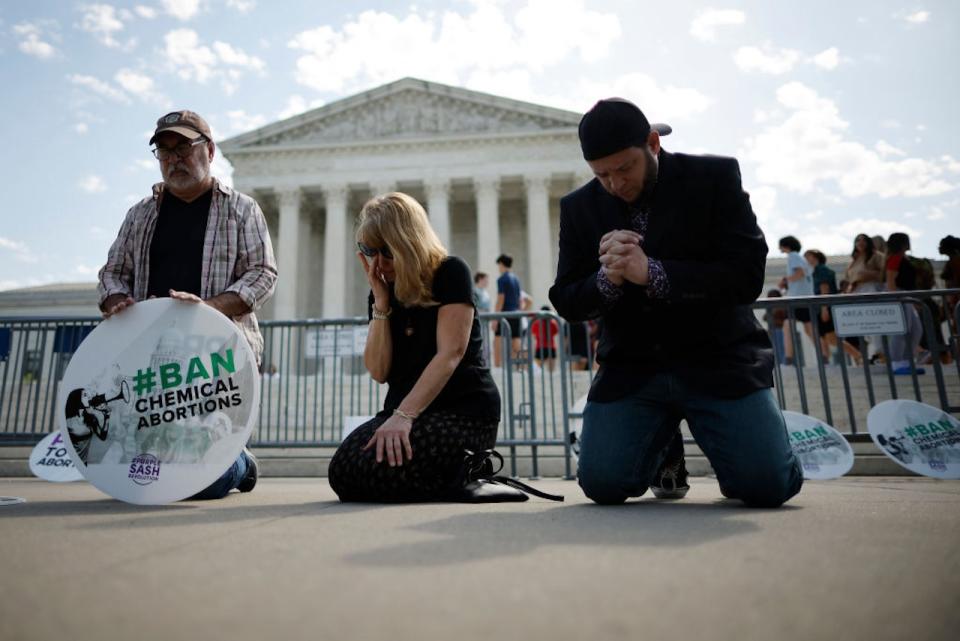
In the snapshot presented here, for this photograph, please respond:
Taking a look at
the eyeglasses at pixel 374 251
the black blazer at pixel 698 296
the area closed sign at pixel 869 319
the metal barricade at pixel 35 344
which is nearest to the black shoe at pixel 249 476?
the eyeglasses at pixel 374 251

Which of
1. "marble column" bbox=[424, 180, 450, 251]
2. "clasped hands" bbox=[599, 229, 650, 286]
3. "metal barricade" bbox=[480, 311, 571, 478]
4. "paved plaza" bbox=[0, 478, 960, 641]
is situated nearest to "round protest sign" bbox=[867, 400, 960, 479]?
"metal barricade" bbox=[480, 311, 571, 478]

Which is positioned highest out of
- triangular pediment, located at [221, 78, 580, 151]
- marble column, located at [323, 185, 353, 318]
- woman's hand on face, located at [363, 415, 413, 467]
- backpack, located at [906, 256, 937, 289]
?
triangular pediment, located at [221, 78, 580, 151]

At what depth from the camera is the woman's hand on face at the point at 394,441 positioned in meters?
2.88

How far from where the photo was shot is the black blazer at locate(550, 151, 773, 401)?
2.63m

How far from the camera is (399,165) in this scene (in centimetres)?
3169

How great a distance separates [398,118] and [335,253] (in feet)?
27.5

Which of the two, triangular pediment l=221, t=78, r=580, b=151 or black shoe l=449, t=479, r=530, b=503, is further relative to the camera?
triangular pediment l=221, t=78, r=580, b=151

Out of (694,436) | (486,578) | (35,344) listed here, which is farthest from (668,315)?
(35,344)

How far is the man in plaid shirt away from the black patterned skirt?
90 centimetres

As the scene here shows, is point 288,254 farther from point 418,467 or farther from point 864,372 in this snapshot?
point 418,467

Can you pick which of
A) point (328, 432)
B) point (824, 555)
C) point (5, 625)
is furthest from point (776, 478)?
point (328, 432)

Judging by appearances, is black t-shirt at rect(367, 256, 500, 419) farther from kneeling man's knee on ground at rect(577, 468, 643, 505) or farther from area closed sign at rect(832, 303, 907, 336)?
area closed sign at rect(832, 303, 907, 336)

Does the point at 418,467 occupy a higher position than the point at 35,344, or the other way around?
the point at 35,344

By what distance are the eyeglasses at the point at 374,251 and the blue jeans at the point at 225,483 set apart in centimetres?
133
